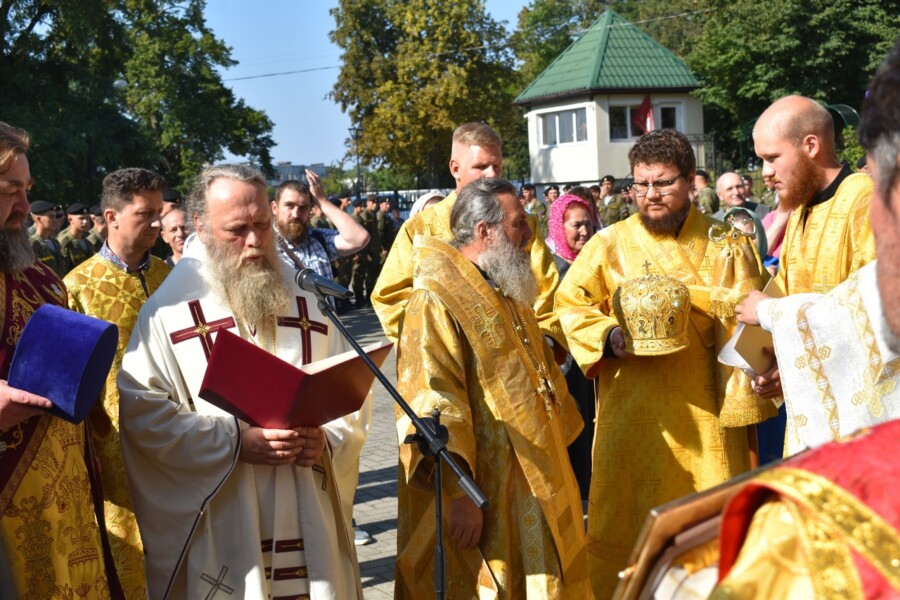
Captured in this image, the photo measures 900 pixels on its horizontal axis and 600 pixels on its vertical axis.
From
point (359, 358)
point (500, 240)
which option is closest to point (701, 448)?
point (500, 240)

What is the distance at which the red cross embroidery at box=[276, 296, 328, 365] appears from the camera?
12.3 feet

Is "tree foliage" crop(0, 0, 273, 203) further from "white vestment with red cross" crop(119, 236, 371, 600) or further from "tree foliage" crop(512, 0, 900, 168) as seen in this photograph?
"white vestment with red cross" crop(119, 236, 371, 600)

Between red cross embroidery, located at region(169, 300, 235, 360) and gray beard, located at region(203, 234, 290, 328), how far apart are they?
0.22ft

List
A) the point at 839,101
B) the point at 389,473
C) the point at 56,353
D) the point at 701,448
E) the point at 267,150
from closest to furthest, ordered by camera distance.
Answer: the point at 56,353, the point at 701,448, the point at 389,473, the point at 839,101, the point at 267,150

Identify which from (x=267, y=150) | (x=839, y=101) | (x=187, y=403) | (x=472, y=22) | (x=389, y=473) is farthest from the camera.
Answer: (x=267, y=150)

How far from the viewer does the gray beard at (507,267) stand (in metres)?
4.00

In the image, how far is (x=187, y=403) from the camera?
359 cm

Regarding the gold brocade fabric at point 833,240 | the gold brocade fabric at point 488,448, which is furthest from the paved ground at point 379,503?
the gold brocade fabric at point 833,240

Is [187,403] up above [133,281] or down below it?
below

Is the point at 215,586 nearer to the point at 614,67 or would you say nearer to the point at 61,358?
the point at 61,358

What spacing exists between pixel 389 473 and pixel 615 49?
40.5 meters

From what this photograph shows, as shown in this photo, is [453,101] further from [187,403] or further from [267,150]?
[187,403]

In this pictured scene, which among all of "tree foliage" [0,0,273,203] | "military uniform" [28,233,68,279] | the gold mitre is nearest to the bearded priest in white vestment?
the gold mitre

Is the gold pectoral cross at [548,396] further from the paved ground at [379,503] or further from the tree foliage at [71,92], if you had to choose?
the tree foliage at [71,92]
